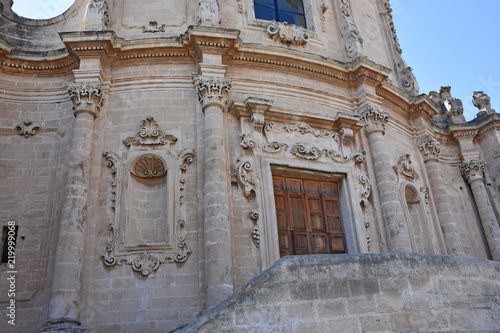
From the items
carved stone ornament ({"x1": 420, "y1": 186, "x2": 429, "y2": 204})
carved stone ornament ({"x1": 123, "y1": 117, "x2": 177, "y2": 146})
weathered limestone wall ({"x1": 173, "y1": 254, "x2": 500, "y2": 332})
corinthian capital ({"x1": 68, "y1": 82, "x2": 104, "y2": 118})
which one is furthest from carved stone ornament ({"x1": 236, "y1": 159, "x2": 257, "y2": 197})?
carved stone ornament ({"x1": 420, "y1": 186, "x2": 429, "y2": 204})

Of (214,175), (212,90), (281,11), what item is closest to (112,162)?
(214,175)

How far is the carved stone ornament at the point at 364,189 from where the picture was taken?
35.5 feet

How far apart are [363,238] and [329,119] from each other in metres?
2.97

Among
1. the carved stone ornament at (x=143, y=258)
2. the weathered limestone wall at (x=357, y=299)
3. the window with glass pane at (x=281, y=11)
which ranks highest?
the window with glass pane at (x=281, y=11)

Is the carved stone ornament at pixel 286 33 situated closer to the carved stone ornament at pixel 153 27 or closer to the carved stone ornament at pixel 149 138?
the carved stone ornament at pixel 153 27

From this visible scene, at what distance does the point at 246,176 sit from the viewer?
32.4 feet

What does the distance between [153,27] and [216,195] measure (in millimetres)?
4916

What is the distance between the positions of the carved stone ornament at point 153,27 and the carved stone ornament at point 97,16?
0.93 meters

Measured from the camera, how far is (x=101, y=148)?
9.87 meters

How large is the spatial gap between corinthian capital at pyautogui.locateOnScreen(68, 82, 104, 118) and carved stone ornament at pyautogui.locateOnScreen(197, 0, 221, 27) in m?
3.01

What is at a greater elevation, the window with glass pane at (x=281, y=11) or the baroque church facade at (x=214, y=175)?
the window with glass pane at (x=281, y=11)

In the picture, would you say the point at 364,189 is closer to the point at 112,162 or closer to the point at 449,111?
the point at 112,162

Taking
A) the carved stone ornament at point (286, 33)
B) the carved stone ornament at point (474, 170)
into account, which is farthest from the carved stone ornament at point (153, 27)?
the carved stone ornament at point (474, 170)

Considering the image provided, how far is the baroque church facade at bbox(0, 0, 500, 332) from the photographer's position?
657 centimetres
